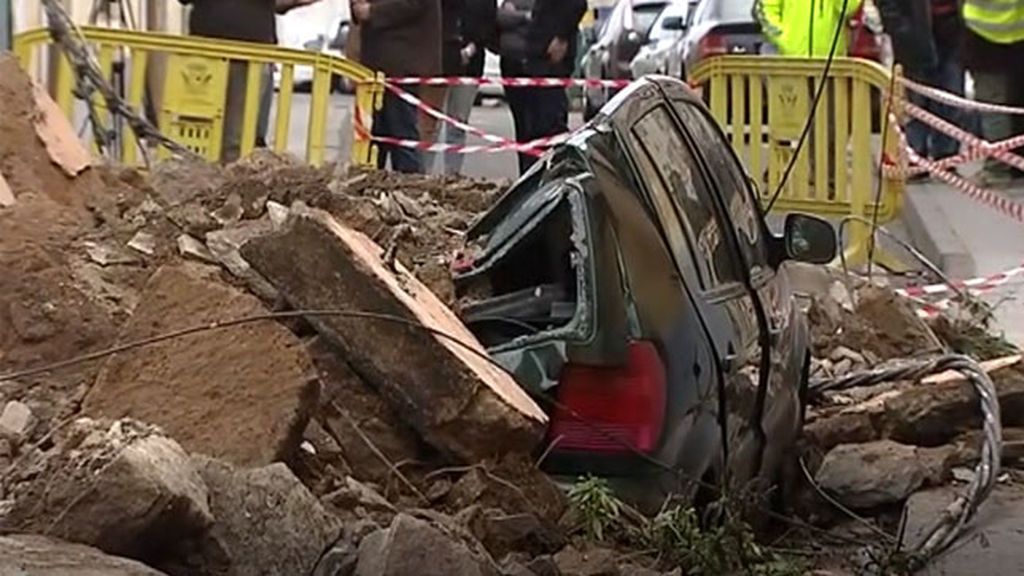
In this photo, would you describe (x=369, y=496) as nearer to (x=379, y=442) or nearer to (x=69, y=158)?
(x=379, y=442)

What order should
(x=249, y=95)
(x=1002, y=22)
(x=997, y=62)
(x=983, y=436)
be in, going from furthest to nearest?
(x=997, y=62), (x=1002, y=22), (x=249, y=95), (x=983, y=436)

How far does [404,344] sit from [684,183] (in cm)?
123

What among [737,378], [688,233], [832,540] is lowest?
[832,540]

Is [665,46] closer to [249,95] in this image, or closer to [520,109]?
[520,109]

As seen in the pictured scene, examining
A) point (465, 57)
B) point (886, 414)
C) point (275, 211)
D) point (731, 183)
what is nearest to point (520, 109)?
point (465, 57)

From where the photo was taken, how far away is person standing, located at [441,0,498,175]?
14.1m

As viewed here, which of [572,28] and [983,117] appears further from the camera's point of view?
[983,117]

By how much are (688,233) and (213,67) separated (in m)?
6.49

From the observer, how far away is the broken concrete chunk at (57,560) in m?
3.93

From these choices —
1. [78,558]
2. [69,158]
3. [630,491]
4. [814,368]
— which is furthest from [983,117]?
[78,558]

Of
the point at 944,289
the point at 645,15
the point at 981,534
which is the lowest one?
the point at 981,534

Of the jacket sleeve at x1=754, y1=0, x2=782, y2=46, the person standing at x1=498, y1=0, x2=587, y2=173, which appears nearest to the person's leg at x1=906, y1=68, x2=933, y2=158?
the jacket sleeve at x1=754, y1=0, x2=782, y2=46

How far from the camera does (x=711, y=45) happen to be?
19797 millimetres

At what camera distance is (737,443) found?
5.86 metres
